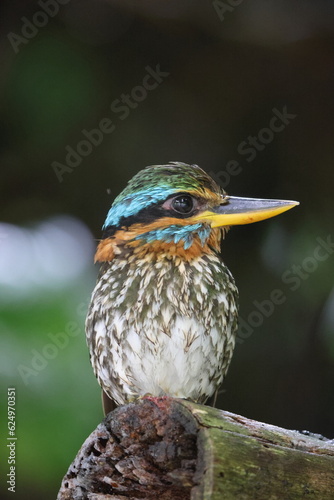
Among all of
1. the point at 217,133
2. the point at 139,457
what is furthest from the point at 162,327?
the point at 217,133

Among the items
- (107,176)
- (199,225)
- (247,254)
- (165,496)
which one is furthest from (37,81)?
(165,496)

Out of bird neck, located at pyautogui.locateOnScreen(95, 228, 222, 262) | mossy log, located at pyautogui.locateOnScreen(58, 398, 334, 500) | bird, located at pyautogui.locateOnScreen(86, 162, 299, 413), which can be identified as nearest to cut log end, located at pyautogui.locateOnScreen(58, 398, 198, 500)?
mossy log, located at pyautogui.locateOnScreen(58, 398, 334, 500)

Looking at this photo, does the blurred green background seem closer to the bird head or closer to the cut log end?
the bird head

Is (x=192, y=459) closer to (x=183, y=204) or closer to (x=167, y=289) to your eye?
(x=167, y=289)

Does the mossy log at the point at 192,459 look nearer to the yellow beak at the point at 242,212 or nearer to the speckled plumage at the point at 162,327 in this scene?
the speckled plumage at the point at 162,327

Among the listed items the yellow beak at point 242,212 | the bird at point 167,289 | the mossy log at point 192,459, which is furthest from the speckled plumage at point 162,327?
the mossy log at point 192,459

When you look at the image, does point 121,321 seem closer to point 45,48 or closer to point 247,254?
point 247,254
